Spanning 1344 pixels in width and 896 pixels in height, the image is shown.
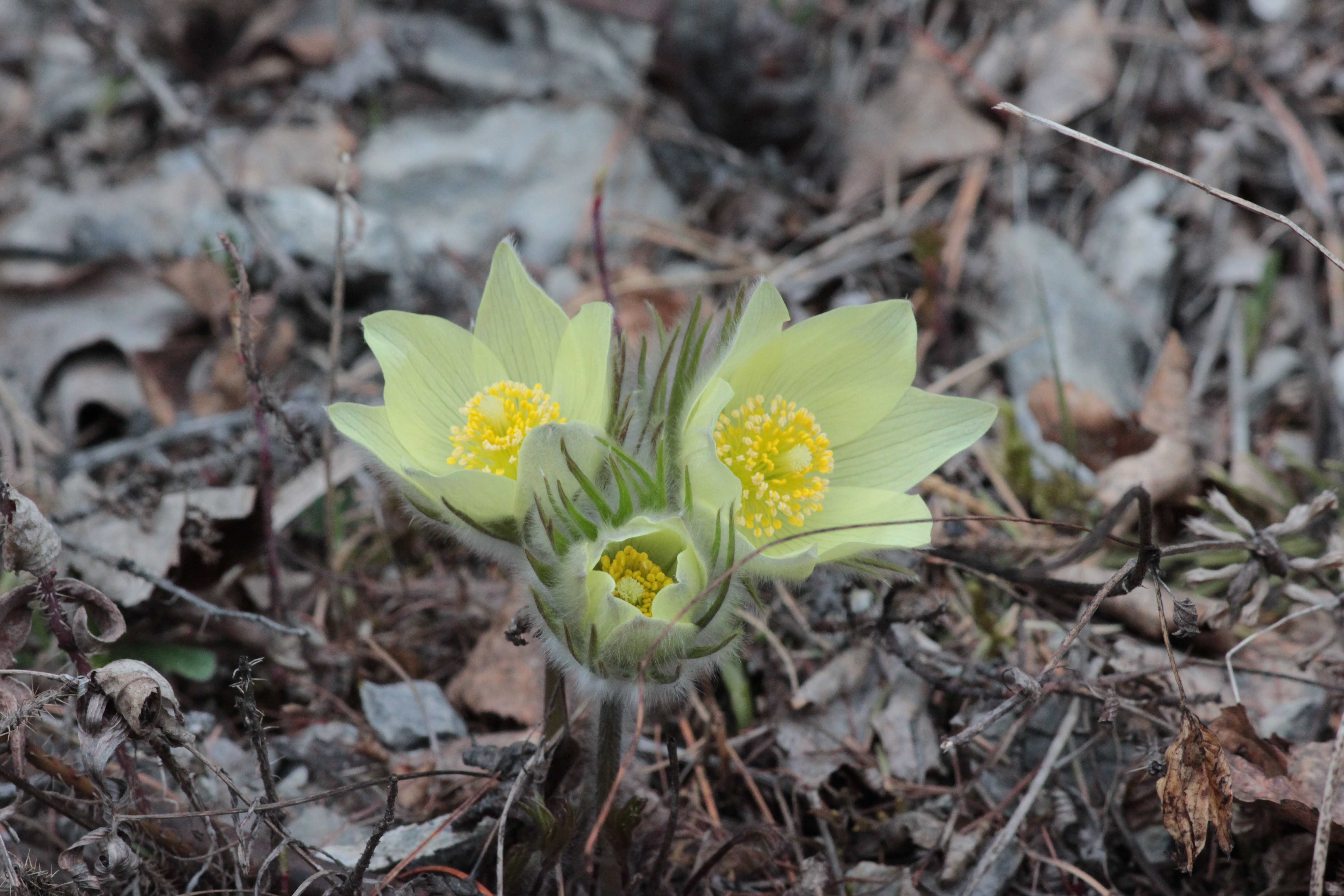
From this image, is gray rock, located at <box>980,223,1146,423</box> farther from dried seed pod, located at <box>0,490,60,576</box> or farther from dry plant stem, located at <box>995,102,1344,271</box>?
dried seed pod, located at <box>0,490,60,576</box>

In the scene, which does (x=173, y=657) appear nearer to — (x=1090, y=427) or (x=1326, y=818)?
(x=1326, y=818)

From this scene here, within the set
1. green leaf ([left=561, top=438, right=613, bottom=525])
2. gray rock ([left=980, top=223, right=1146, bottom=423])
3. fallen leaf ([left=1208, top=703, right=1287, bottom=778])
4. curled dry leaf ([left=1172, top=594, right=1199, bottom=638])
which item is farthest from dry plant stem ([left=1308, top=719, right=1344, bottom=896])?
Result: gray rock ([left=980, top=223, right=1146, bottom=423])

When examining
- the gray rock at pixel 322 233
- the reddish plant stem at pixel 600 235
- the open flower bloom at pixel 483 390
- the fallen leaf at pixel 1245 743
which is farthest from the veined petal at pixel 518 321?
the gray rock at pixel 322 233

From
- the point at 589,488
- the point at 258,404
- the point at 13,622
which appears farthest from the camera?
the point at 258,404

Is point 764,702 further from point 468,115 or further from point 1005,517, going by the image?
point 468,115

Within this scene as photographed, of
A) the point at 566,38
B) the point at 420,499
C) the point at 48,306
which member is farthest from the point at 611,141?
the point at 420,499

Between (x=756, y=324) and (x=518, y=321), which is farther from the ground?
(x=756, y=324)

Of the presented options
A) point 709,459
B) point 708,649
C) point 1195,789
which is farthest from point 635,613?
point 1195,789

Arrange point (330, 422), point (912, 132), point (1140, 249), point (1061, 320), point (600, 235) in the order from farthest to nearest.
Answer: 1. point (912, 132)
2. point (1140, 249)
3. point (1061, 320)
4. point (600, 235)
5. point (330, 422)
